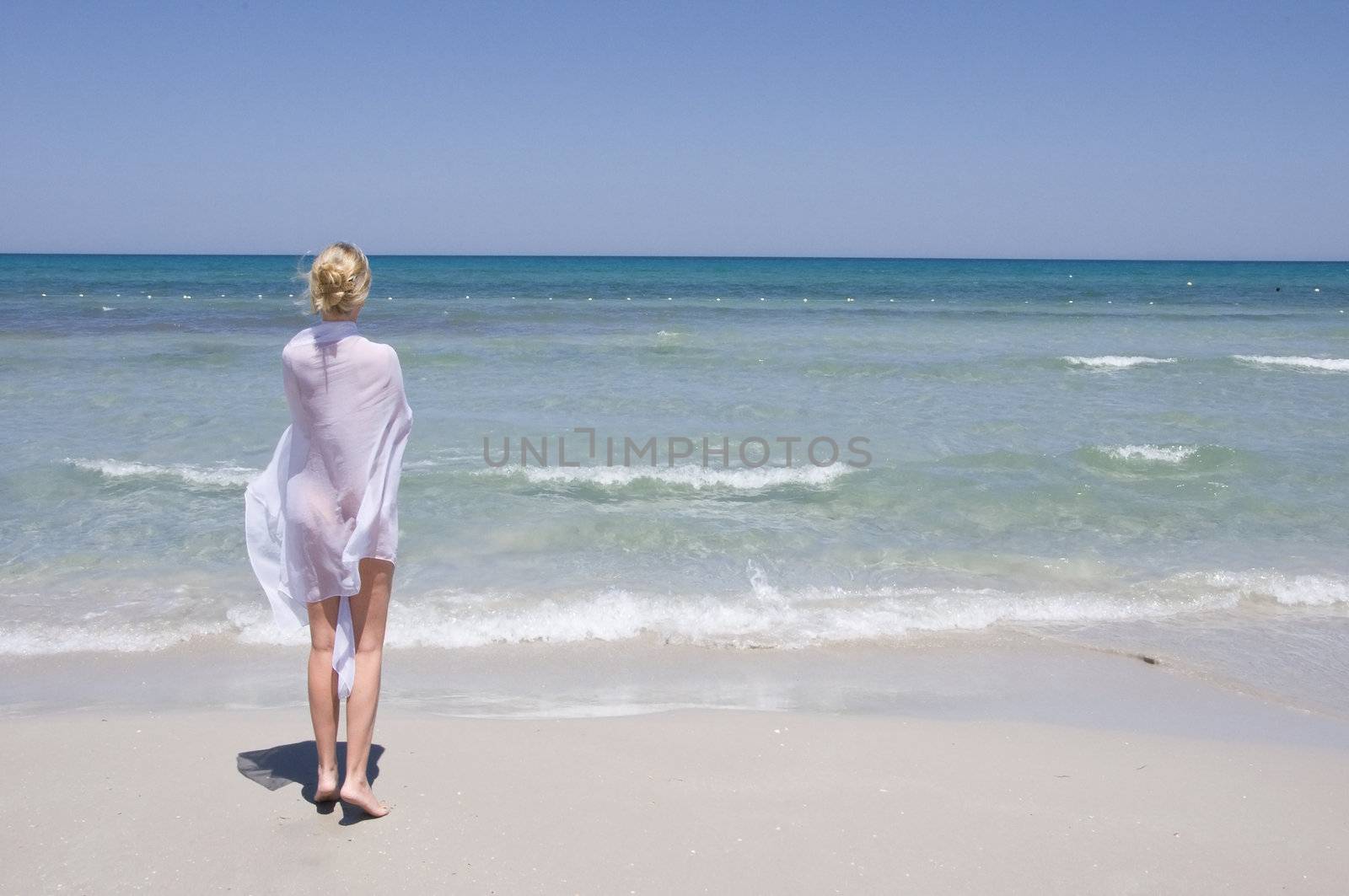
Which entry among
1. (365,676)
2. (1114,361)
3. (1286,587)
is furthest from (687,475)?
(1114,361)

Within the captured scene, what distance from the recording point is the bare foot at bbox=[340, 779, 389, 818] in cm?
308

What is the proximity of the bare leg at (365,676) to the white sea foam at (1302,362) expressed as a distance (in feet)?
59.7

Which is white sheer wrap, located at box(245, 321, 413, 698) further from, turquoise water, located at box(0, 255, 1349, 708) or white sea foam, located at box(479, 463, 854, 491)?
white sea foam, located at box(479, 463, 854, 491)

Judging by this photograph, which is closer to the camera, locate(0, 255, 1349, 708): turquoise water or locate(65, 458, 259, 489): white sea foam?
locate(0, 255, 1349, 708): turquoise water

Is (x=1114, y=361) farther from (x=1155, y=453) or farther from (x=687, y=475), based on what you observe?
(x=687, y=475)

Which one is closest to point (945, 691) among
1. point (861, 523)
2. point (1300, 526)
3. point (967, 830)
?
point (967, 830)

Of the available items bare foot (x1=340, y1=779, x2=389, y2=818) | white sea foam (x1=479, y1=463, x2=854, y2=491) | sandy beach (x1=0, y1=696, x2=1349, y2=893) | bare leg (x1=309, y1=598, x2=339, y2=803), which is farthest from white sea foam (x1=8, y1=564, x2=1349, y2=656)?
white sea foam (x1=479, y1=463, x2=854, y2=491)

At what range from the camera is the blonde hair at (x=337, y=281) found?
295 cm

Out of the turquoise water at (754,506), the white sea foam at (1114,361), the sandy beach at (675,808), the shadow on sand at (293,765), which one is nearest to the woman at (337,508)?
the shadow on sand at (293,765)

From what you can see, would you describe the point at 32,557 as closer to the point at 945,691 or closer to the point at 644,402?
the point at 945,691

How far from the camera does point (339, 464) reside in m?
3.03

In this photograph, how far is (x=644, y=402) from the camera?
13.0 meters

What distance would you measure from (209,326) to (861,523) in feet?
69.1

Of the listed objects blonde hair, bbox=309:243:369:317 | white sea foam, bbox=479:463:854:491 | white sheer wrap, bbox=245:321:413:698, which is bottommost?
white sea foam, bbox=479:463:854:491
